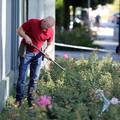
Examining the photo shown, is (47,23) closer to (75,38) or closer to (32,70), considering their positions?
(32,70)

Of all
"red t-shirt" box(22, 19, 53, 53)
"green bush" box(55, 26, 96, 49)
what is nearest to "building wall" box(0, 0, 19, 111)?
"red t-shirt" box(22, 19, 53, 53)

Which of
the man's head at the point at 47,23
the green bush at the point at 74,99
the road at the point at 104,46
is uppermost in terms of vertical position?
the man's head at the point at 47,23

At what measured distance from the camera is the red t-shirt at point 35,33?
9016 mm

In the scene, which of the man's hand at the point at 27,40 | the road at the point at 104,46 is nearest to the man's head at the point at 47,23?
the man's hand at the point at 27,40

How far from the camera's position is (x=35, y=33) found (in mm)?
9055

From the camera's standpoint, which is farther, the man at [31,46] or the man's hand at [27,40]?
the man at [31,46]

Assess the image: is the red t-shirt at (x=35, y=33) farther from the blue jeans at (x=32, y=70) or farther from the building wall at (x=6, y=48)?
the building wall at (x=6, y=48)

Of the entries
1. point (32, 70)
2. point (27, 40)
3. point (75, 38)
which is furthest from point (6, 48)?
point (75, 38)

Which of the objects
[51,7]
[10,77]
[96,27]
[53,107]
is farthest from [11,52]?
[96,27]

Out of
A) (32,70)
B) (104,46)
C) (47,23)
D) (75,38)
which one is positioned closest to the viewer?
(47,23)

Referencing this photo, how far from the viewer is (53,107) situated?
628cm

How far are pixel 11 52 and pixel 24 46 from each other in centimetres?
224

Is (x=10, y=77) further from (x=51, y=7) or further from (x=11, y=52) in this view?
(x=51, y=7)

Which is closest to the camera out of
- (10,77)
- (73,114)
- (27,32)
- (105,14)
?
(73,114)
